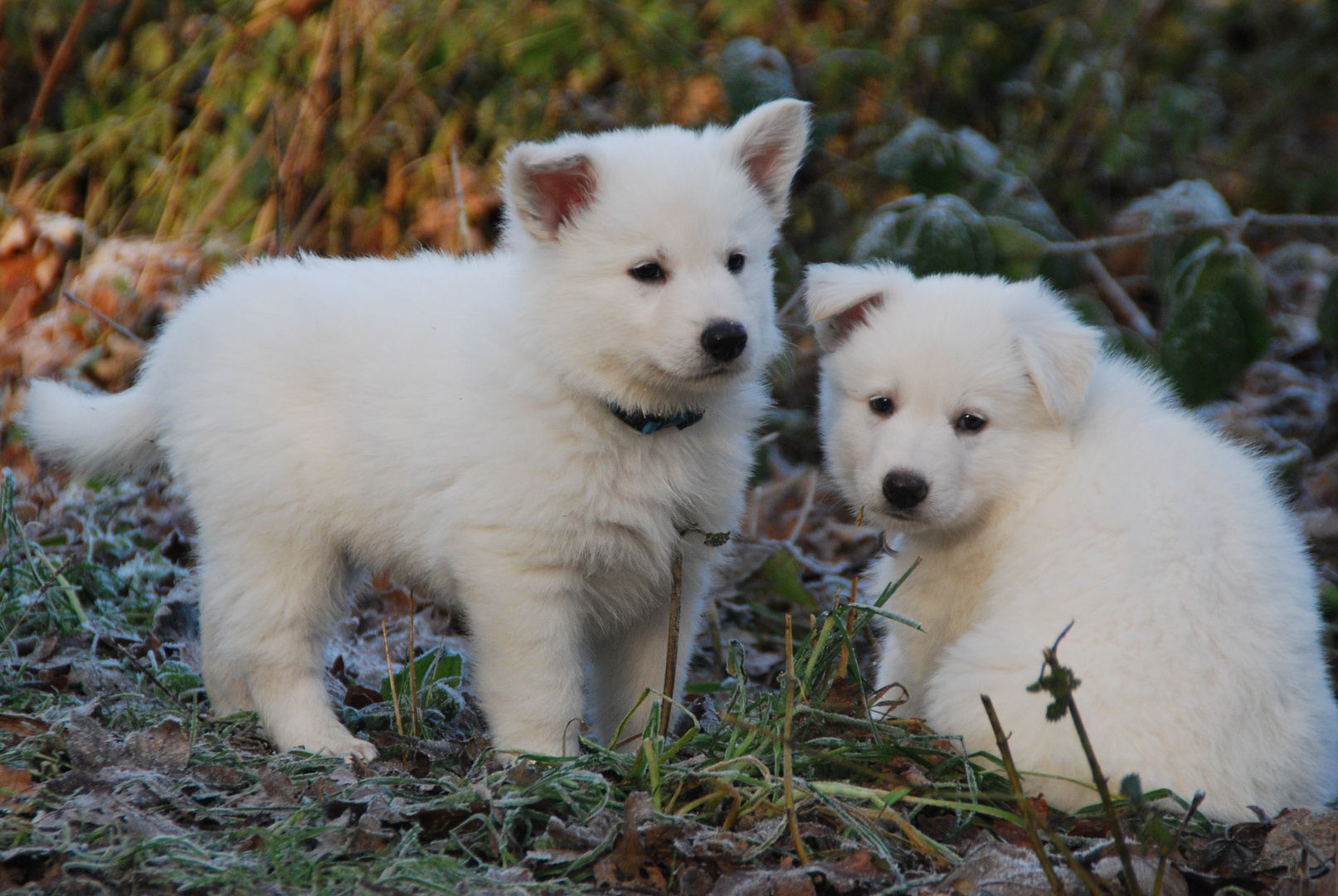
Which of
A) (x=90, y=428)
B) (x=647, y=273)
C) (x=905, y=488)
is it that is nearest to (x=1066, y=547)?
(x=905, y=488)

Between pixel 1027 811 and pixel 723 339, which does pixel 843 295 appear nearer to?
pixel 723 339

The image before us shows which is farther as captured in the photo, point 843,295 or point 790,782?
point 843,295

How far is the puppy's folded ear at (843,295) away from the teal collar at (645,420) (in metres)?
0.61

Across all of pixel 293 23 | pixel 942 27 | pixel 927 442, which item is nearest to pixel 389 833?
pixel 927 442

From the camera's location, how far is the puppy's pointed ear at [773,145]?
3.18 m

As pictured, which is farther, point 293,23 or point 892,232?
point 293,23

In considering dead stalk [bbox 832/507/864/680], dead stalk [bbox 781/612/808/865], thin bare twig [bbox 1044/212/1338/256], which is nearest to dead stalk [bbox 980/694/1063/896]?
dead stalk [bbox 781/612/808/865]

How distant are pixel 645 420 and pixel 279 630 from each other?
46.9 inches

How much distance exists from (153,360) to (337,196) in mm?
3196

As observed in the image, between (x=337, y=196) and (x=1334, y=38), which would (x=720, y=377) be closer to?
(x=337, y=196)

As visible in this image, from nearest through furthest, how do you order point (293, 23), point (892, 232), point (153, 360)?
point (153, 360), point (892, 232), point (293, 23)

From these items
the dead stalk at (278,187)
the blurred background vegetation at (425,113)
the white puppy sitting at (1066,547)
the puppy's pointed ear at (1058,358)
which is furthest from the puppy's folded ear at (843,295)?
the dead stalk at (278,187)

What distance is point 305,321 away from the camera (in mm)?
3340

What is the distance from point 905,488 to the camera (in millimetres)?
3176
